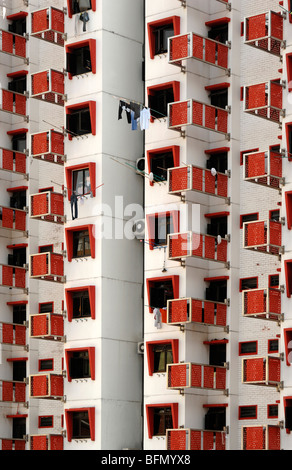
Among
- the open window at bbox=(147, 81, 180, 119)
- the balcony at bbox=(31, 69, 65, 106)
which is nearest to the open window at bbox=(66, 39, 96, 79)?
the balcony at bbox=(31, 69, 65, 106)

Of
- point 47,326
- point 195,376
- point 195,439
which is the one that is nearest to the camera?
point 195,439

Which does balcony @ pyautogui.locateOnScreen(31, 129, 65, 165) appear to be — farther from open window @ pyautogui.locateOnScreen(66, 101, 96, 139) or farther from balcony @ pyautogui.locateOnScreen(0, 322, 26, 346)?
Answer: balcony @ pyautogui.locateOnScreen(0, 322, 26, 346)

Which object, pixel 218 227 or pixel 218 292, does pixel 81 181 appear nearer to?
pixel 218 227

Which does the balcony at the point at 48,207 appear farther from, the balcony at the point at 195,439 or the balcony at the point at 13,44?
the balcony at the point at 195,439

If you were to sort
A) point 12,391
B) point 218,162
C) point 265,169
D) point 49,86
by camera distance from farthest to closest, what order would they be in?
point 12,391, point 49,86, point 218,162, point 265,169

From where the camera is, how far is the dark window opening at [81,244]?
77.2 m

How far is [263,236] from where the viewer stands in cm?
7006

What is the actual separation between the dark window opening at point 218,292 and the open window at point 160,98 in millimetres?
7596

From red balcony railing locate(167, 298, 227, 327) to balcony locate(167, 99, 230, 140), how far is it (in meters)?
7.08

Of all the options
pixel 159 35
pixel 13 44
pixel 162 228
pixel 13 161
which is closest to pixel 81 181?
pixel 13 161

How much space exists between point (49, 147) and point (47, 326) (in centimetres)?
782

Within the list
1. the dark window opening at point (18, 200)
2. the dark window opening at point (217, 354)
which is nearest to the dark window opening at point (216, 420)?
the dark window opening at point (217, 354)
